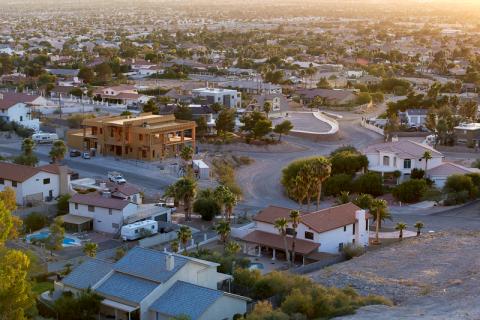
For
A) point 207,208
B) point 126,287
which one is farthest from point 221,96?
point 126,287

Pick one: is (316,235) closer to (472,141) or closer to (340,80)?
(472,141)

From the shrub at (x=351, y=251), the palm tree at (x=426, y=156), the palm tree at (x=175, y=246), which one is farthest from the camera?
the palm tree at (x=426, y=156)

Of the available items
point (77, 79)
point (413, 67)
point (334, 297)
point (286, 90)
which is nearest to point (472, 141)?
point (286, 90)

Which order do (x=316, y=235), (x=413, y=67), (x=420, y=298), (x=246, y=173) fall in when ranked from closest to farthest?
(x=420, y=298)
(x=316, y=235)
(x=246, y=173)
(x=413, y=67)

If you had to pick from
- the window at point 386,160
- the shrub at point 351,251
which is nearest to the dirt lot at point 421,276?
the shrub at point 351,251

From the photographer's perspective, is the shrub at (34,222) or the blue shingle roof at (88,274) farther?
the shrub at (34,222)

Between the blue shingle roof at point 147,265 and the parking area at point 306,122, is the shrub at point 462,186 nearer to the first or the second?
the parking area at point 306,122
